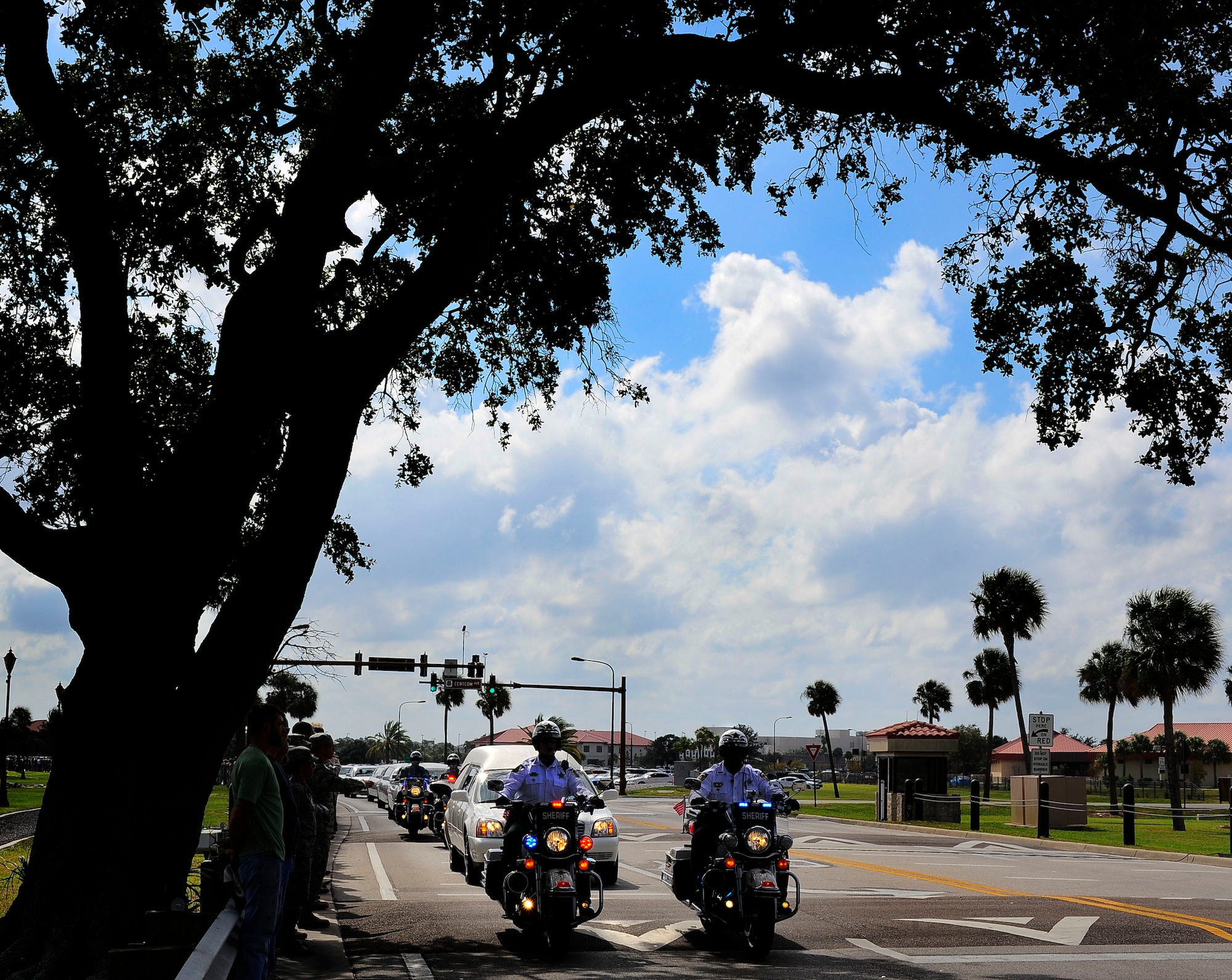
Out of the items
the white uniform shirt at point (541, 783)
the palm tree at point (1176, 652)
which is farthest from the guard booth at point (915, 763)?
the white uniform shirt at point (541, 783)

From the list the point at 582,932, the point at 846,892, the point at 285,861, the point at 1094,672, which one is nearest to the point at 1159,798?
the point at 1094,672

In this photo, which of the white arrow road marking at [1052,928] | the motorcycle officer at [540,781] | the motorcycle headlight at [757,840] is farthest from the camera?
the white arrow road marking at [1052,928]

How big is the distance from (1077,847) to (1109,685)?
4397cm

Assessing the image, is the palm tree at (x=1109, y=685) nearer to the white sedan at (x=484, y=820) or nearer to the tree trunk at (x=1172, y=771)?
the tree trunk at (x=1172, y=771)

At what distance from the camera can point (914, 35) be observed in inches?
445

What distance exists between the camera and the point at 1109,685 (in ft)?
216

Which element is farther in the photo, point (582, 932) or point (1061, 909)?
point (1061, 909)

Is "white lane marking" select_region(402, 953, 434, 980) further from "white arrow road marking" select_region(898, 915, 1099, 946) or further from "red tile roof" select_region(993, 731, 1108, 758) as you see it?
"red tile roof" select_region(993, 731, 1108, 758)

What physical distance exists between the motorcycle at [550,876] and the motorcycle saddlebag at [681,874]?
3.31ft

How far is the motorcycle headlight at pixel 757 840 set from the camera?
1004cm

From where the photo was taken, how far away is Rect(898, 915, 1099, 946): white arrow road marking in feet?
35.5

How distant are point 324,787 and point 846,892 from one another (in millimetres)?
6596

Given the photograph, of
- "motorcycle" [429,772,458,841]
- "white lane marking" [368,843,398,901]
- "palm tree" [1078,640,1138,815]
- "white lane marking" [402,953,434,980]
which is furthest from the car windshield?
"palm tree" [1078,640,1138,815]

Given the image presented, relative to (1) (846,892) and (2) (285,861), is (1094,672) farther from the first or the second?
(2) (285,861)
